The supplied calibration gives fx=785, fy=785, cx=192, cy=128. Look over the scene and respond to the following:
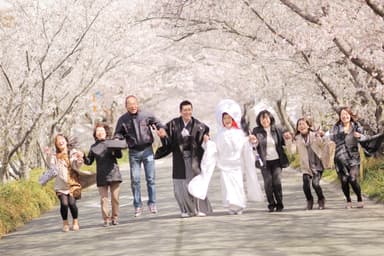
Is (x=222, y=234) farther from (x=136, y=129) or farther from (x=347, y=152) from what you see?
(x=136, y=129)

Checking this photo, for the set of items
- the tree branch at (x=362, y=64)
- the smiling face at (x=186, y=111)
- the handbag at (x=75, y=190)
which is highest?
the tree branch at (x=362, y=64)

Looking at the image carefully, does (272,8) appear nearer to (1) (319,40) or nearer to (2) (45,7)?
(1) (319,40)

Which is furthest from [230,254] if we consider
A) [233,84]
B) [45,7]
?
[233,84]

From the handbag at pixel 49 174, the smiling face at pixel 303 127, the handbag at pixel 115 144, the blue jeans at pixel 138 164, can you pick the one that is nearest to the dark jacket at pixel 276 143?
the smiling face at pixel 303 127

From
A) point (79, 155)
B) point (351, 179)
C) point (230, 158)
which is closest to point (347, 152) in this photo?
point (351, 179)

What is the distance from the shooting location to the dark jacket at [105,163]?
38.6ft

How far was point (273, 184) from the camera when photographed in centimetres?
1232

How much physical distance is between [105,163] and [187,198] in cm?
141

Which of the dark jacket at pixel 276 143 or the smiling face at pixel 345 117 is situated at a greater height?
the smiling face at pixel 345 117

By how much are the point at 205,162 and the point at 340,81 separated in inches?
372

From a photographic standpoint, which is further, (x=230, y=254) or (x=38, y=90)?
(x=38, y=90)

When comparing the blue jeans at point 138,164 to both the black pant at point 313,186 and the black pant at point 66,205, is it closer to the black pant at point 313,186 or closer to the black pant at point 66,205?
the black pant at point 66,205

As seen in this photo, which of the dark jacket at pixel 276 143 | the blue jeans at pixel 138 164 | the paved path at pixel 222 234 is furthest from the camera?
the blue jeans at pixel 138 164

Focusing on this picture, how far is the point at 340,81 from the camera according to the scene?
20.8m
